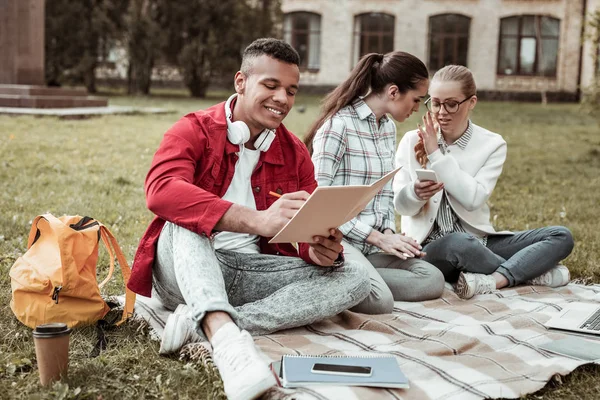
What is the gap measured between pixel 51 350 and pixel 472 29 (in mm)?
25637

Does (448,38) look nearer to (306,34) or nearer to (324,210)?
(306,34)

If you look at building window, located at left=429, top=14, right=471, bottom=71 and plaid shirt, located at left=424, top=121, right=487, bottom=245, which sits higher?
building window, located at left=429, top=14, right=471, bottom=71

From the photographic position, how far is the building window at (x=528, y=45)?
1032 inches

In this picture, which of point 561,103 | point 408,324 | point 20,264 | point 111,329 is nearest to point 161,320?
point 111,329

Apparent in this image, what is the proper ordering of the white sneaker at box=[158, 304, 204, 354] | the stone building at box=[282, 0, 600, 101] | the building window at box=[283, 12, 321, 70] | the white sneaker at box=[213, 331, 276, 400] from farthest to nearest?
the building window at box=[283, 12, 321, 70] → the stone building at box=[282, 0, 600, 101] → the white sneaker at box=[158, 304, 204, 354] → the white sneaker at box=[213, 331, 276, 400]

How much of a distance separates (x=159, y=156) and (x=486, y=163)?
7.00ft

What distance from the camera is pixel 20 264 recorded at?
3.21 metres

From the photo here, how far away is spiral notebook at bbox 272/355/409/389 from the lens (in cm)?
255

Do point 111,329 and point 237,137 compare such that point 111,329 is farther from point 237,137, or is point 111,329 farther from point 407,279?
point 407,279

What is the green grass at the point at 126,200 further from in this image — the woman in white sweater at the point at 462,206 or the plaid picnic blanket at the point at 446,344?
the woman in white sweater at the point at 462,206

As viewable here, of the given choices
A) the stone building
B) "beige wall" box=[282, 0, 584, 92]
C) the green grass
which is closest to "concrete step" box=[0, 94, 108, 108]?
the green grass

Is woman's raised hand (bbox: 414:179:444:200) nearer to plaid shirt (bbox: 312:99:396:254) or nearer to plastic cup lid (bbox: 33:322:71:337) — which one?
plaid shirt (bbox: 312:99:396:254)

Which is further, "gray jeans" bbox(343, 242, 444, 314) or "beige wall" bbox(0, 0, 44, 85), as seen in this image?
"beige wall" bbox(0, 0, 44, 85)

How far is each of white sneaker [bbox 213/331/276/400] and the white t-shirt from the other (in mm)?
715
